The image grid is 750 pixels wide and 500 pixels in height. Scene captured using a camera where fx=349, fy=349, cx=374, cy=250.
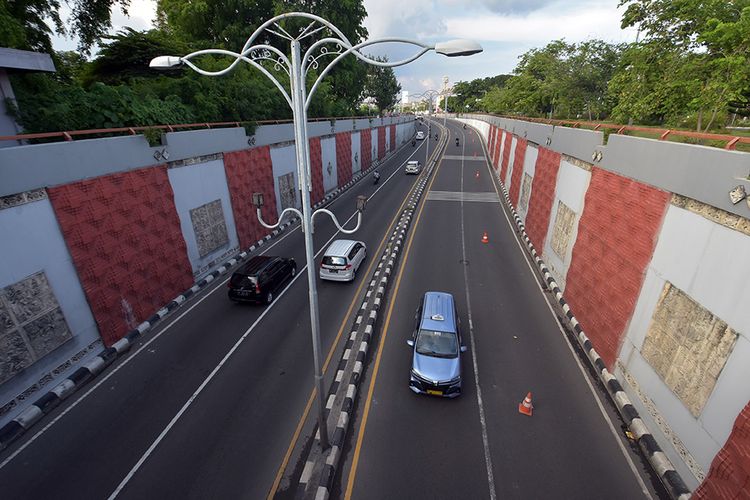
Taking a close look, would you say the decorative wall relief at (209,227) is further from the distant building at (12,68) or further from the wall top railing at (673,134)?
the wall top railing at (673,134)

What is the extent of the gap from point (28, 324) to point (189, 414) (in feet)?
18.1

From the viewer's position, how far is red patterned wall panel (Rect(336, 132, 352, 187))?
1455 inches

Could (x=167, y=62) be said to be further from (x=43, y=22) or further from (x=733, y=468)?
(x=43, y=22)

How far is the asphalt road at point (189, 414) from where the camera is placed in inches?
326

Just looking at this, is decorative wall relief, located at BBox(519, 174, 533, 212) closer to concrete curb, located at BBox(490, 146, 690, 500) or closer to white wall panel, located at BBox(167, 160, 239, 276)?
concrete curb, located at BBox(490, 146, 690, 500)

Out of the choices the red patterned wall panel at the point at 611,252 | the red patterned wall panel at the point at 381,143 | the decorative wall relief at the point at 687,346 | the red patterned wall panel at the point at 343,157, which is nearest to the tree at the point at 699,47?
the red patterned wall panel at the point at 611,252

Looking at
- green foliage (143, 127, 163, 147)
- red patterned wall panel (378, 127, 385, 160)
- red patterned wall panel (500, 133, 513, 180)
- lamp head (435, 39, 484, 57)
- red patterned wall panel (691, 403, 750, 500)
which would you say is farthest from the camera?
red patterned wall panel (378, 127, 385, 160)

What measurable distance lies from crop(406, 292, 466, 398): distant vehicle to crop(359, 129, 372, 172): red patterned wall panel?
36.2 metres

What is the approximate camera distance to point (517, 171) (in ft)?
100

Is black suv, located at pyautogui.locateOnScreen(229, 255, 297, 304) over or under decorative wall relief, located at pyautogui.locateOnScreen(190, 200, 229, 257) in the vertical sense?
under

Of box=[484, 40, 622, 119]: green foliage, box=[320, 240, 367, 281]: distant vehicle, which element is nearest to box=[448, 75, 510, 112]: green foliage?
box=[484, 40, 622, 119]: green foliage

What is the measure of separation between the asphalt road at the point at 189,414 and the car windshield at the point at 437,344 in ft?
11.0

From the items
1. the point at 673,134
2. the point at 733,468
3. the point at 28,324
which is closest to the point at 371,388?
the point at 733,468

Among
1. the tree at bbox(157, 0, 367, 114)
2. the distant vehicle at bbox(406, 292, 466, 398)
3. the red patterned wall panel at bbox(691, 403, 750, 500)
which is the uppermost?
the tree at bbox(157, 0, 367, 114)
